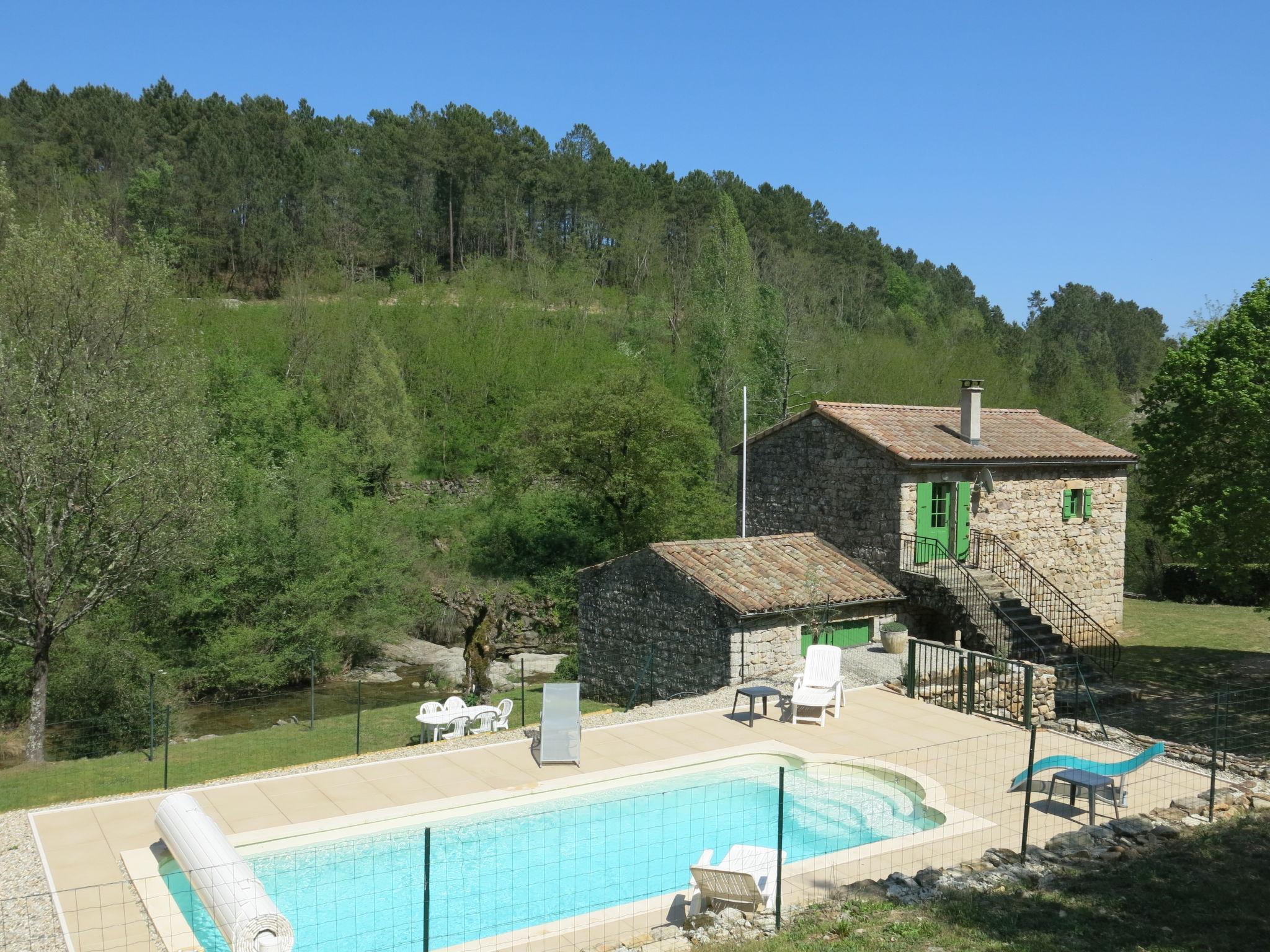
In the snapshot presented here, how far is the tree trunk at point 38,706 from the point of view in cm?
1670

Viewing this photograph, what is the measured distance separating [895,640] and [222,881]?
43.3ft

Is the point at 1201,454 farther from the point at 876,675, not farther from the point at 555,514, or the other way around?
the point at 555,514

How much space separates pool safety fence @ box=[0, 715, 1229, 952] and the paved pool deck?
38mm

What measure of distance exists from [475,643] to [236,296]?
37682mm

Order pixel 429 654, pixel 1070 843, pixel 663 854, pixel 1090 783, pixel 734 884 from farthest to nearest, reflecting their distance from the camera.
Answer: pixel 429 654 < pixel 663 854 < pixel 1090 783 < pixel 1070 843 < pixel 734 884

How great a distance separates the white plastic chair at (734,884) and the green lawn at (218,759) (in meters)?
7.57

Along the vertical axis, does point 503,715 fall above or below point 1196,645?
below

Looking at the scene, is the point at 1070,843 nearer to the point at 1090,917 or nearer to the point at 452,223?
the point at 1090,917

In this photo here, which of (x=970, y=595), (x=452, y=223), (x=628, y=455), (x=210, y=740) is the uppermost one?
(x=452, y=223)

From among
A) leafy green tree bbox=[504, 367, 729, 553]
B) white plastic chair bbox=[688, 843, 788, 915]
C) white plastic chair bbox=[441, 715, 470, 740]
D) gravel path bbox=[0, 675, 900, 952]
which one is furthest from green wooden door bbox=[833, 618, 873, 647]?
leafy green tree bbox=[504, 367, 729, 553]

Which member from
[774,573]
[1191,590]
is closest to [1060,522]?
[774,573]

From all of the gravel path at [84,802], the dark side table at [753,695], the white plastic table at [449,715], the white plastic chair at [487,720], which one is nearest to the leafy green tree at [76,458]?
the white plastic table at [449,715]

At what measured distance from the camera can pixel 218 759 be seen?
51.1 feet

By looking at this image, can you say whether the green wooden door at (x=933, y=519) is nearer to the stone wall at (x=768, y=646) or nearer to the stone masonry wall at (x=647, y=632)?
the stone wall at (x=768, y=646)
